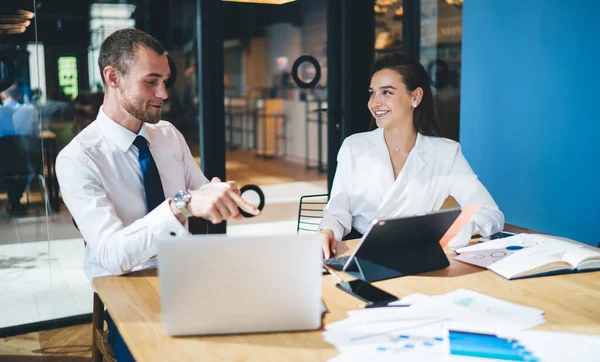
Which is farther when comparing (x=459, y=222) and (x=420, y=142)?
(x=420, y=142)

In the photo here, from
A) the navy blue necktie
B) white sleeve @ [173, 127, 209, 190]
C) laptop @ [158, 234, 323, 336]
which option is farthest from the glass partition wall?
laptop @ [158, 234, 323, 336]

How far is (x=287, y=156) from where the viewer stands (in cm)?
559

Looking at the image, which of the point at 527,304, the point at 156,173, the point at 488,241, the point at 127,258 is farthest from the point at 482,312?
the point at 156,173

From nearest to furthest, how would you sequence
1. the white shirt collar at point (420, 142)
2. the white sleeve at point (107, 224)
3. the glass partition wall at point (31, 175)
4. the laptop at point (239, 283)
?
the laptop at point (239, 283) < the white sleeve at point (107, 224) < the white shirt collar at point (420, 142) < the glass partition wall at point (31, 175)

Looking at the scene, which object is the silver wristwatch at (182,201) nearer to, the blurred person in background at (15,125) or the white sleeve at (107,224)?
the white sleeve at (107,224)

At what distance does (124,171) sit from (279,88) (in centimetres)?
239

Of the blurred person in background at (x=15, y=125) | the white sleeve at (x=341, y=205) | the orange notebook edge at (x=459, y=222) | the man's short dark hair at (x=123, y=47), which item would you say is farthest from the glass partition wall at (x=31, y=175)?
the orange notebook edge at (x=459, y=222)

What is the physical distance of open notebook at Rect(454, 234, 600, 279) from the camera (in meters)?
1.80

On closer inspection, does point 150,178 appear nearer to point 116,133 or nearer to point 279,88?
point 116,133

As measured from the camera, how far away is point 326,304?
1527 mm

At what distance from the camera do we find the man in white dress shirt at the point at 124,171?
1740 millimetres

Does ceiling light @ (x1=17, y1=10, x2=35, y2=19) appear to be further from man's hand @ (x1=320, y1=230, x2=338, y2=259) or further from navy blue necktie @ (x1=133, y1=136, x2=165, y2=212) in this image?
man's hand @ (x1=320, y1=230, x2=338, y2=259)

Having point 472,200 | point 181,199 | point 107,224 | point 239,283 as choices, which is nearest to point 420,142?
point 472,200

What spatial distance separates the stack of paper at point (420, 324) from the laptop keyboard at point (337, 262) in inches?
11.9
